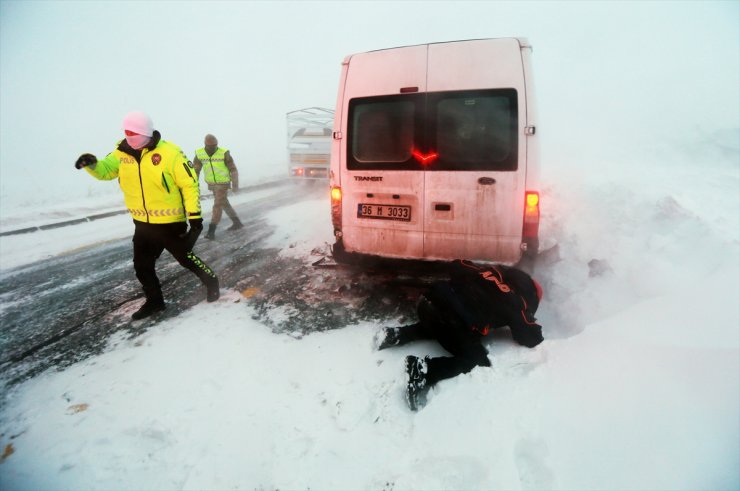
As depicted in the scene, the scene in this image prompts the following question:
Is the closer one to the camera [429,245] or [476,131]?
[476,131]

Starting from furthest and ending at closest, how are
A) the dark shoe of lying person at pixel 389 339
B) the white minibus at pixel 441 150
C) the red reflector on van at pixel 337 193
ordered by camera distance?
the red reflector on van at pixel 337 193 → the white minibus at pixel 441 150 → the dark shoe of lying person at pixel 389 339

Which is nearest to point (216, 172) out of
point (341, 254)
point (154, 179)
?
point (154, 179)

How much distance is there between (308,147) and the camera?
14148 mm

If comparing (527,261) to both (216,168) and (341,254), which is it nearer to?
(341,254)

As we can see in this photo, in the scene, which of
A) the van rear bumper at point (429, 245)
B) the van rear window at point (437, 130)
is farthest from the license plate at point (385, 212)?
the van rear window at point (437, 130)

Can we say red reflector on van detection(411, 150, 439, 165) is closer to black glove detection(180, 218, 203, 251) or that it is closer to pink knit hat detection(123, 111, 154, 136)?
black glove detection(180, 218, 203, 251)

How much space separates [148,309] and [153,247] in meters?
0.69

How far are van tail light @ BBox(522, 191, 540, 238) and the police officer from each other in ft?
10.7

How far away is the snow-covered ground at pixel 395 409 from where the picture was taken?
197 cm

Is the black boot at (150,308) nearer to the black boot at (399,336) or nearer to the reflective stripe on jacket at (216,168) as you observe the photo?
the black boot at (399,336)

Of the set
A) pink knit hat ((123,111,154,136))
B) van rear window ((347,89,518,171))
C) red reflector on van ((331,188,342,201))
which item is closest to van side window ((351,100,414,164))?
van rear window ((347,89,518,171))

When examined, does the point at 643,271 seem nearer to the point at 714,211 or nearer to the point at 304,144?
the point at 714,211

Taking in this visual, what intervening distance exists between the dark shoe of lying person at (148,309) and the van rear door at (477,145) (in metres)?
3.11

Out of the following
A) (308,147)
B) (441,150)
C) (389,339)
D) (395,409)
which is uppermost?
(308,147)
